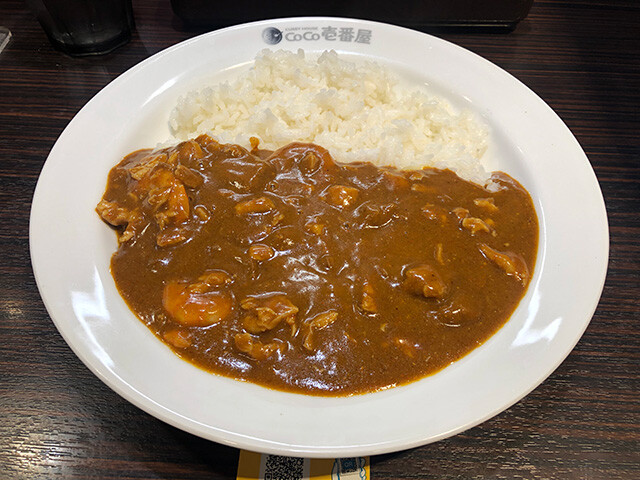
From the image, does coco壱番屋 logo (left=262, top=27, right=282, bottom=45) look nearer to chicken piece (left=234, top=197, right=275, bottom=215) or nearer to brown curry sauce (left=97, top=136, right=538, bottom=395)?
brown curry sauce (left=97, top=136, right=538, bottom=395)

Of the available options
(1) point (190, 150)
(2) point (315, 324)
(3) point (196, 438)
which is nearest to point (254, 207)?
(1) point (190, 150)

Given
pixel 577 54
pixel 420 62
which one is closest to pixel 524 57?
pixel 577 54

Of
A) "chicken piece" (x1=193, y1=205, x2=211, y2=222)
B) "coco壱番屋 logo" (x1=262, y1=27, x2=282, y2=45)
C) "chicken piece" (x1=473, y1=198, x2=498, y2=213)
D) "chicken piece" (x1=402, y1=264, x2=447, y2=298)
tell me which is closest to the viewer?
"chicken piece" (x1=402, y1=264, x2=447, y2=298)

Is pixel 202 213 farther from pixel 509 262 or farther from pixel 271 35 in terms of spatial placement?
pixel 271 35

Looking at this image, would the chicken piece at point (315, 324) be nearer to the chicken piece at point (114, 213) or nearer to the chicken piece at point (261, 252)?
the chicken piece at point (261, 252)

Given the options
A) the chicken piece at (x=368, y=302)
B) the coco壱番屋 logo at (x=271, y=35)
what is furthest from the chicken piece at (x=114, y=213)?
the coco壱番屋 logo at (x=271, y=35)

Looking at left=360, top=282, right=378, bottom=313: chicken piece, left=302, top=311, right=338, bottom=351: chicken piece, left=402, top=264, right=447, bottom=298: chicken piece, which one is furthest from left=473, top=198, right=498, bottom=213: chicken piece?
left=302, top=311, right=338, bottom=351: chicken piece

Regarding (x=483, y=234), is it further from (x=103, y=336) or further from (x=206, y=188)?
(x=103, y=336)
